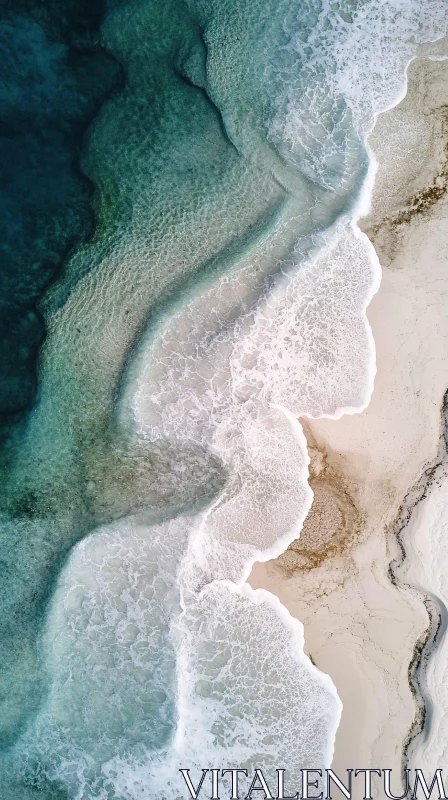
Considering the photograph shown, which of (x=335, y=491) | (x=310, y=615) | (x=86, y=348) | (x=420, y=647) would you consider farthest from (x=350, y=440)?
(x=86, y=348)

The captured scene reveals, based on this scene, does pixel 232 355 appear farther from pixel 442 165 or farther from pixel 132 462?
pixel 442 165

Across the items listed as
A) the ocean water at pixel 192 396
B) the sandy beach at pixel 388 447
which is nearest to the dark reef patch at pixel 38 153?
the ocean water at pixel 192 396

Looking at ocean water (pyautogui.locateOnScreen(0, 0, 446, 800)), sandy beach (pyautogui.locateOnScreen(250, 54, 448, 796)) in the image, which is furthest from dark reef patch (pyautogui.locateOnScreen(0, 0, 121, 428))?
sandy beach (pyautogui.locateOnScreen(250, 54, 448, 796))

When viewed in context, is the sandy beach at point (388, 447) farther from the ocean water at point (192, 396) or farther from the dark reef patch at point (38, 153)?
the dark reef patch at point (38, 153)

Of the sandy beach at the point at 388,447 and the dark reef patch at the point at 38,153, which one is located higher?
the dark reef patch at the point at 38,153

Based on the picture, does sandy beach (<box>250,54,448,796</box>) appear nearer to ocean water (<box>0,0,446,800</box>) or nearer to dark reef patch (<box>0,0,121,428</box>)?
ocean water (<box>0,0,446,800</box>)

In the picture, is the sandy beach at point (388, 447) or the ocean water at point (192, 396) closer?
the ocean water at point (192, 396)

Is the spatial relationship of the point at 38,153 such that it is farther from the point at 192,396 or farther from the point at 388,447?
the point at 388,447
